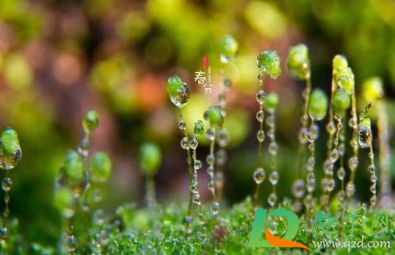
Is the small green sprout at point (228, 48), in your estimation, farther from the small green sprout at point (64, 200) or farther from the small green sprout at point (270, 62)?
the small green sprout at point (64, 200)

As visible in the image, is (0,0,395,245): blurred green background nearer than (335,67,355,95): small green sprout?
No

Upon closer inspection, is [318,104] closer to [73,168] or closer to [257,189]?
[257,189]

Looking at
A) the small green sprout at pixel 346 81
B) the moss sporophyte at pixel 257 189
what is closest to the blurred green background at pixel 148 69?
the moss sporophyte at pixel 257 189

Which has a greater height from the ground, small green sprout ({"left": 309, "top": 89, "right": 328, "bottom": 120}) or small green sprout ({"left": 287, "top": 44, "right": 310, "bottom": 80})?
small green sprout ({"left": 287, "top": 44, "right": 310, "bottom": 80})

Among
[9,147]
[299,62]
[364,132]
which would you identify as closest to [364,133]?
[364,132]

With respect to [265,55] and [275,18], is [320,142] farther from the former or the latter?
[265,55]

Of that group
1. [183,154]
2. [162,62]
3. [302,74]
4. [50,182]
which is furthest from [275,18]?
[302,74]

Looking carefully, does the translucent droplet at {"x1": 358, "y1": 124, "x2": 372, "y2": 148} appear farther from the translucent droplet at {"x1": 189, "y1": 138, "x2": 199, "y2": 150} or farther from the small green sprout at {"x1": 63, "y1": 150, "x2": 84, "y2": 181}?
the small green sprout at {"x1": 63, "y1": 150, "x2": 84, "y2": 181}

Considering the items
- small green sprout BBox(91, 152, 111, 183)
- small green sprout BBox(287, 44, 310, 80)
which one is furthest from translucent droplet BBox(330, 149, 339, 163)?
small green sprout BBox(91, 152, 111, 183)
